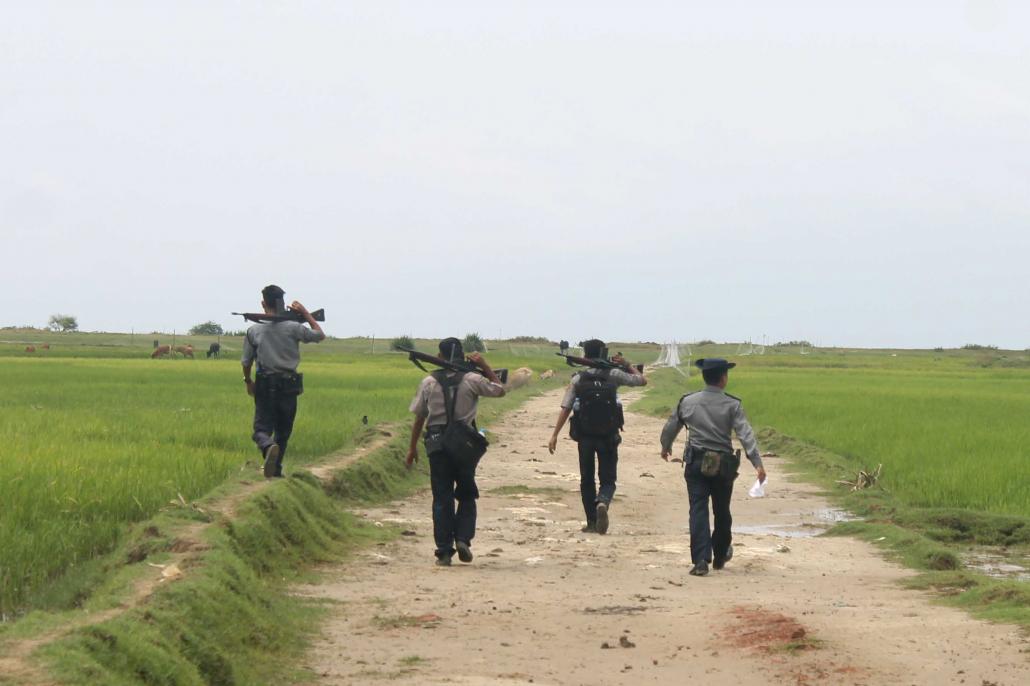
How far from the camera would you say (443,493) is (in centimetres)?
973

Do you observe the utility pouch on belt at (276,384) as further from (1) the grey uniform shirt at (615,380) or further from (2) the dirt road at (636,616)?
(1) the grey uniform shirt at (615,380)

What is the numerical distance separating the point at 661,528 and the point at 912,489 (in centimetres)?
354

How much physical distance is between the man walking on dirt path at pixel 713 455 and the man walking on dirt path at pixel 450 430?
1.46m

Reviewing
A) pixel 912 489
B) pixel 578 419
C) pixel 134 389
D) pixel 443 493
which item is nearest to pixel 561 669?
pixel 443 493

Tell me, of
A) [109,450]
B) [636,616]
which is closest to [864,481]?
[636,616]

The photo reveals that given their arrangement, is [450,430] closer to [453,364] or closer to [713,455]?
[453,364]

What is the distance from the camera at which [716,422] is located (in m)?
9.62

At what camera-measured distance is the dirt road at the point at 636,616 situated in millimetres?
6227

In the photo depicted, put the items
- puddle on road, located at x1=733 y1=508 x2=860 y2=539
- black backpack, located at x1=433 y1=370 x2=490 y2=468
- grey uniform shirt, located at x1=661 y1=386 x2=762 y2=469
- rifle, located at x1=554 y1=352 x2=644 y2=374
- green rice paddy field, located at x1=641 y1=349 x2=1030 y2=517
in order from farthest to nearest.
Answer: green rice paddy field, located at x1=641 y1=349 x2=1030 y2=517 < puddle on road, located at x1=733 y1=508 x2=860 y2=539 < rifle, located at x1=554 y1=352 x2=644 y2=374 < grey uniform shirt, located at x1=661 y1=386 x2=762 y2=469 < black backpack, located at x1=433 y1=370 x2=490 y2=468

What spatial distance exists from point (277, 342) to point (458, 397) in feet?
9.42

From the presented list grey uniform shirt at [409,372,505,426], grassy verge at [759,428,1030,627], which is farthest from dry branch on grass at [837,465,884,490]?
grey uniform shirt at [409,372,505,426]

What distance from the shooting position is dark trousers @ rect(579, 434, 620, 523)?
1154 centimetres

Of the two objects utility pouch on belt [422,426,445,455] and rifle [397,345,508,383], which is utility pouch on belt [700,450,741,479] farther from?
utility pouch on belt [422,426,445,455]

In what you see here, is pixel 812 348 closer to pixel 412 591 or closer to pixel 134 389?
pixel 134 389
